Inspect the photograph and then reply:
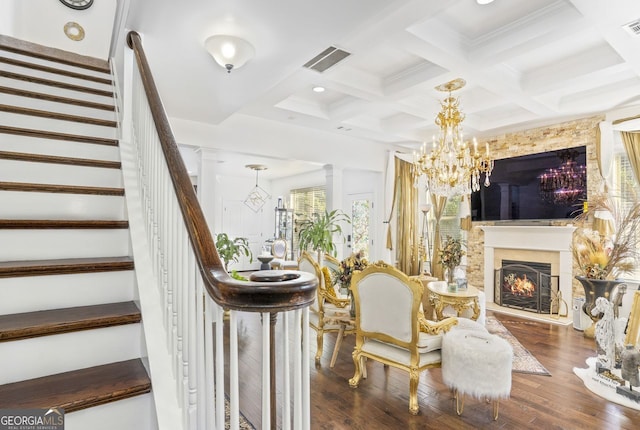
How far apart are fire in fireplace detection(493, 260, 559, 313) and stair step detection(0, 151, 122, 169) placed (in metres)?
5.71

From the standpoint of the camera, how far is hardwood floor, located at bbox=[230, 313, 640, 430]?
2309mm

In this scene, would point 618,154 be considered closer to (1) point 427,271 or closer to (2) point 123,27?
(1) point 427,271

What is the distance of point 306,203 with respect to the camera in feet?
31.9

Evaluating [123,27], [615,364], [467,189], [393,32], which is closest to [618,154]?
[467,189]

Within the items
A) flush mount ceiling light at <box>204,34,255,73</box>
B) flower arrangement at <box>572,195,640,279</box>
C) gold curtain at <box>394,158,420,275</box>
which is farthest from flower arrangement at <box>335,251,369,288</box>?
gold curtain at <box>394,158,420,275</box>

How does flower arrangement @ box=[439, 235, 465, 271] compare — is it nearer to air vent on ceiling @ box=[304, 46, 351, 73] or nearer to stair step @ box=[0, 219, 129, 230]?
air vent on ceiling @ box=[304, 46, 351, 73]

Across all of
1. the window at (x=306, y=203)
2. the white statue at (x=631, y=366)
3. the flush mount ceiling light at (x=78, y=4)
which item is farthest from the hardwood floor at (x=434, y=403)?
the window at (x=306, y=203)

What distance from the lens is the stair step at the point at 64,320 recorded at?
1180 millimetres

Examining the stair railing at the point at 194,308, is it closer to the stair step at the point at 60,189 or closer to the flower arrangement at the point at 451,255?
the stair step at the point at 60,189

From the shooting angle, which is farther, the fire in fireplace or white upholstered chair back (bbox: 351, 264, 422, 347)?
the fire in fireplace

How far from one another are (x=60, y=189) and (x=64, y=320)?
2.97 feet

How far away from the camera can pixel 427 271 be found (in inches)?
266

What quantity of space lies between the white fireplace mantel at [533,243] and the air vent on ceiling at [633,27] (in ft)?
9.38

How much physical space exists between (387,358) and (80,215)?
2330 millimetres
